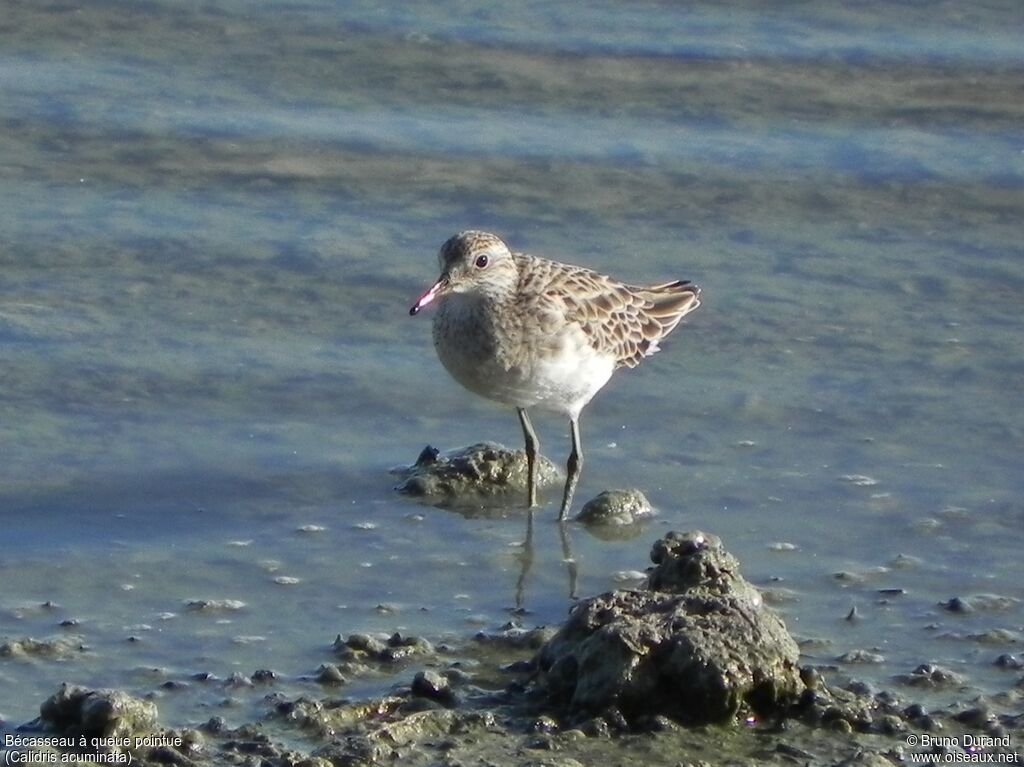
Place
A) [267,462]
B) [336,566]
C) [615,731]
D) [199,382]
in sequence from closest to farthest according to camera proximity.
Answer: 1. [615,731]
2. [336,566]
3. [267,462]
4. [199,382]

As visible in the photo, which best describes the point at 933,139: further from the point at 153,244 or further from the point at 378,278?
the point at 153,244

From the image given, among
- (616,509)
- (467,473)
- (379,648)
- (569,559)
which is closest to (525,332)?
(467,473)

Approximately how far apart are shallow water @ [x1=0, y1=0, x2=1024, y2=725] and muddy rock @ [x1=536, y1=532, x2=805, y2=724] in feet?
1.88

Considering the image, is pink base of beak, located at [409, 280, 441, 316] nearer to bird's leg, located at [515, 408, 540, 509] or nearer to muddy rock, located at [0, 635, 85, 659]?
bird's leg, located at [515, 408, 540, 509]

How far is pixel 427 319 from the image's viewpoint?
9438 mm

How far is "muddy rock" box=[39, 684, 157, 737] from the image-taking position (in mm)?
5297

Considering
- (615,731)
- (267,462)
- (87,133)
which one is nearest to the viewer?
(615,731)

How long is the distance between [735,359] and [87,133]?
423 centimetres

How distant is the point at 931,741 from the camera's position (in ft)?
18.1

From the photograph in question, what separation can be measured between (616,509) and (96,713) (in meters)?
2.67

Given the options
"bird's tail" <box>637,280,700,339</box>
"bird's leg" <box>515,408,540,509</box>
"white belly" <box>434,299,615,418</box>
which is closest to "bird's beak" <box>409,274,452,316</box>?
"white belly" <box>434,299,615,418</box>

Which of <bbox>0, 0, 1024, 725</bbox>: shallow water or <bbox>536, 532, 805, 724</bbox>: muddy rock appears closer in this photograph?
<bbox>536, 532, 805, 724</bbox>: muddy rock

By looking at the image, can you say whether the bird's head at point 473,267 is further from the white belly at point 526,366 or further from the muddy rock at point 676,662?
the muddy rock at point 676,662

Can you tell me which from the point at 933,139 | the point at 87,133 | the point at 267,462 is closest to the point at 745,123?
the point at 933,139
